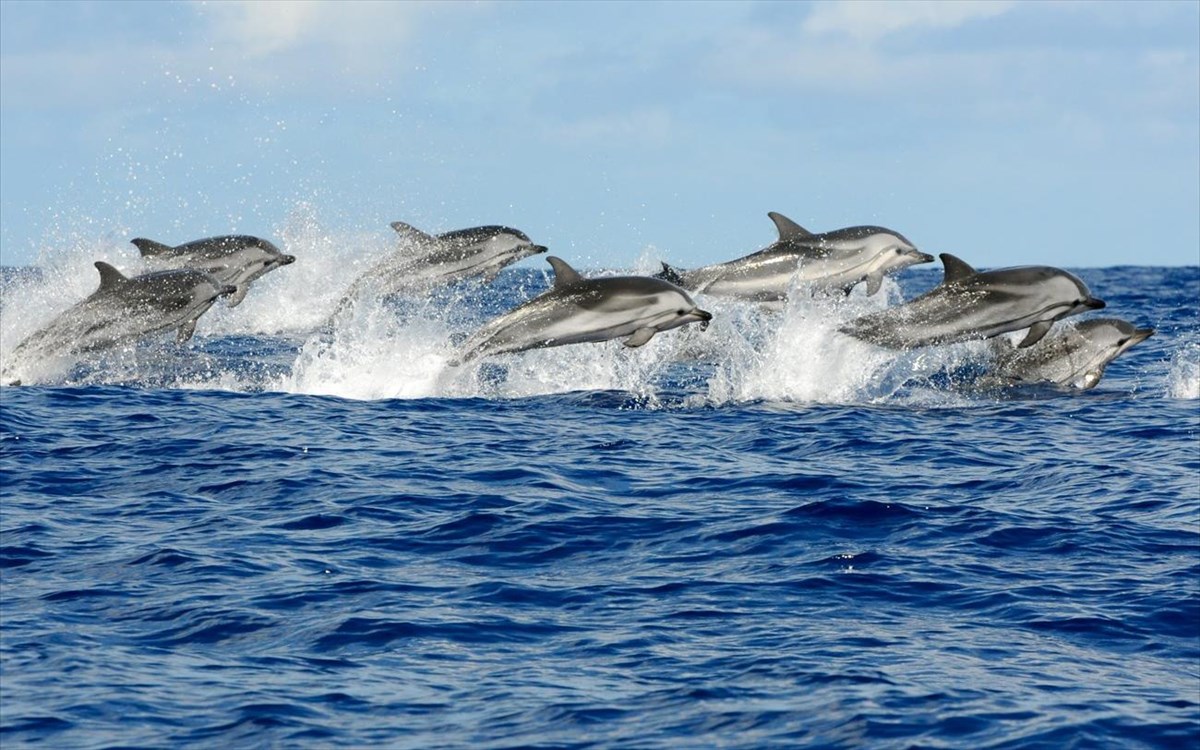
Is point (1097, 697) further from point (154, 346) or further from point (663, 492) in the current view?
point (154, 346)

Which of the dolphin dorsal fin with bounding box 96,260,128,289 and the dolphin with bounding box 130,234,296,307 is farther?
the dolphin with bounding box 130,234,296,307

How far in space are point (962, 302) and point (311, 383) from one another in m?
8.26

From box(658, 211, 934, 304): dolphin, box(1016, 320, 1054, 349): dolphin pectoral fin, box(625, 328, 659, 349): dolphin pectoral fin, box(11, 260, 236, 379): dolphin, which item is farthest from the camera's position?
box(658, 211, 934, 304): dolphin

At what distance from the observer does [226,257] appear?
22.3 metres

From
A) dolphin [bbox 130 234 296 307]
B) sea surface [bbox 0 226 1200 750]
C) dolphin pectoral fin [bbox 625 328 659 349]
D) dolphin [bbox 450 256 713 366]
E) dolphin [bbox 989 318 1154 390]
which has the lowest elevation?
sea surface [bbox 0 226 1200 750]

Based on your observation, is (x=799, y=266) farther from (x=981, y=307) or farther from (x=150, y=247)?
(x=150, y=247)

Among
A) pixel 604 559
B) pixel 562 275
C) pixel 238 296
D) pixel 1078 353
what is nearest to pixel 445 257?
pixel 238 296

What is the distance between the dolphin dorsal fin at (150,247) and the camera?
2159 centimetres

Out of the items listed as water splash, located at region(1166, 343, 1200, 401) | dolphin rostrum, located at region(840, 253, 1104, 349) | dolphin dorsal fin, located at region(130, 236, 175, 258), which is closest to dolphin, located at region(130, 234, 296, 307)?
dolphin dorsal fin, located at region(130, 236, 175, 258)

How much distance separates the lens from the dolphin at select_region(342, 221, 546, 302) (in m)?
22.6

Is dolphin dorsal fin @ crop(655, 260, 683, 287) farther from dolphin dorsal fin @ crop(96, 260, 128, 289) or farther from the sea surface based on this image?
dolphin dorsal fin @ crop(96, 260, 128, 289)

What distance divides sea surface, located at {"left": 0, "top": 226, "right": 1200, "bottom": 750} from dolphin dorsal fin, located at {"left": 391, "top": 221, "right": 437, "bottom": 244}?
2685 millimetres

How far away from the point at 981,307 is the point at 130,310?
32.0 ft

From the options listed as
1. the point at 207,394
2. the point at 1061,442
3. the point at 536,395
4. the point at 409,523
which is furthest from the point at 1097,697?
the point at 207,394
